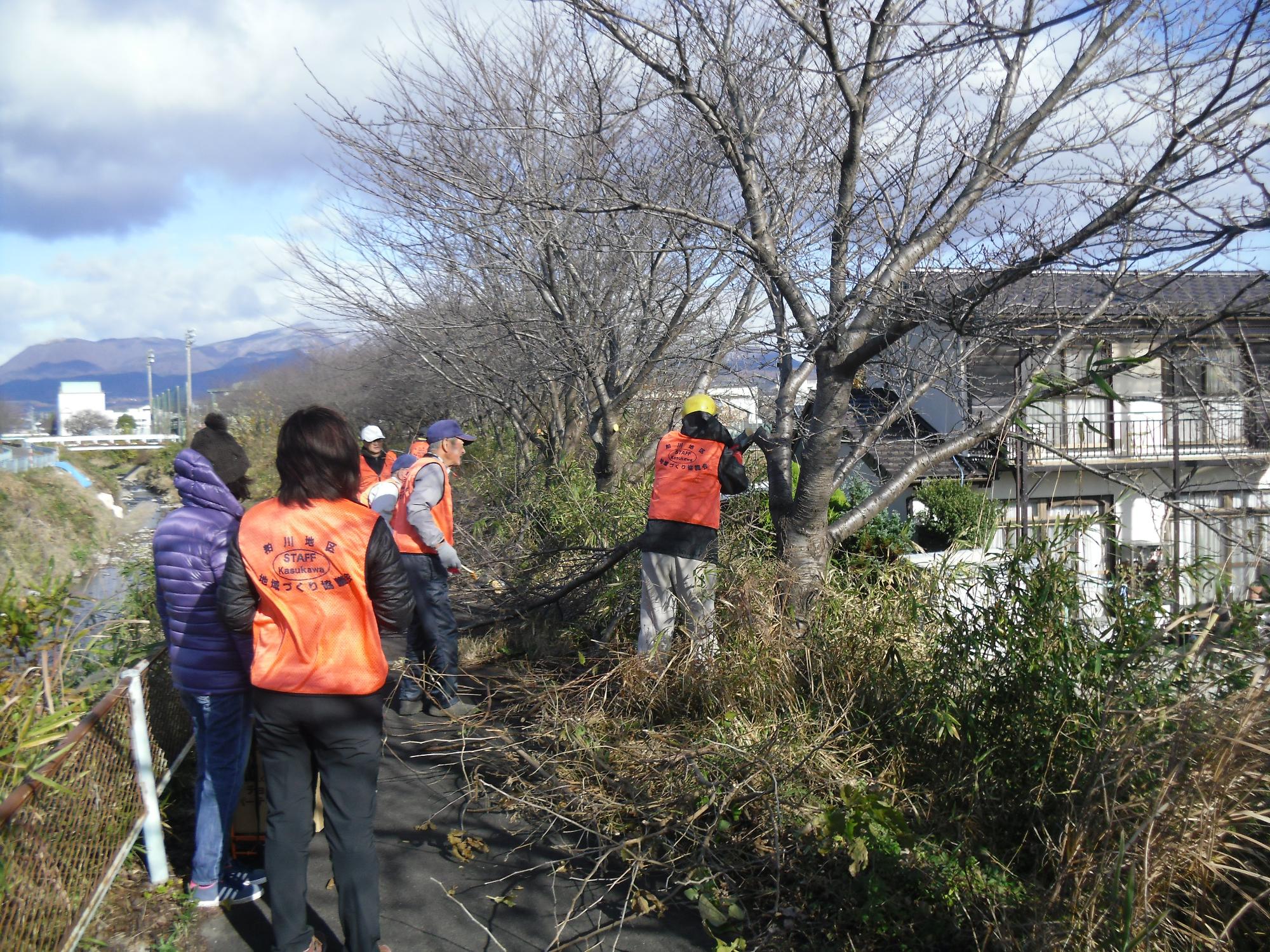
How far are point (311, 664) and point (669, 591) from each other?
272 cm

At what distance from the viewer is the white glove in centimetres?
552

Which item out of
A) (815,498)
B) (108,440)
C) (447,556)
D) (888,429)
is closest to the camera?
(815,498)

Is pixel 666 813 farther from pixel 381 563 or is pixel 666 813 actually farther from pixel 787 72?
pixel 787 72

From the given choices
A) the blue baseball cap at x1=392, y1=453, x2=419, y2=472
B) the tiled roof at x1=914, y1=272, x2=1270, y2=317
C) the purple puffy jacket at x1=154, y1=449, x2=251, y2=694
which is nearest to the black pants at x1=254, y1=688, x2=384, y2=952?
the purple puffy jacket at x1=154, y1=449, x2=251, y2=694

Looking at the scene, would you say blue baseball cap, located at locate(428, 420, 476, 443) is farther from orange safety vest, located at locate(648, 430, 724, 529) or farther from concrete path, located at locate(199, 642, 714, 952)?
concrete path, located at locate(199, 642, 714, 952)

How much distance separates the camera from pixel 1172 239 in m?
3.57

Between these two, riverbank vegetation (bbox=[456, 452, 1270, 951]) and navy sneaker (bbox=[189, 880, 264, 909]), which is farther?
navy sneaker (bbox=[189, 880, 264, 909])

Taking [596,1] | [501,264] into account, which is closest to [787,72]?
[596,1]

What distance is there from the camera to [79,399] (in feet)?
209

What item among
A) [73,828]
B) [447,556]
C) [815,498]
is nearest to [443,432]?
[447,556]

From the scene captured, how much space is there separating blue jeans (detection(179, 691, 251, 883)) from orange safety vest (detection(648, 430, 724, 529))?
263cm

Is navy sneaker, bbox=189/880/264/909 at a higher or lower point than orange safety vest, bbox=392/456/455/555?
lower

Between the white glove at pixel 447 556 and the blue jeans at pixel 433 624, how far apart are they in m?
0.17

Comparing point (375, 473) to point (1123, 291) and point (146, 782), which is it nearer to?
point (146, 782)
